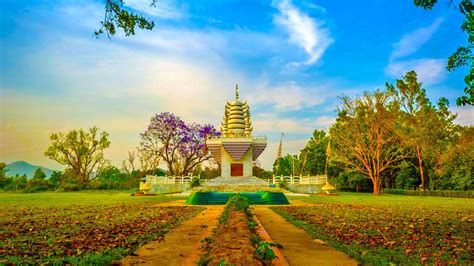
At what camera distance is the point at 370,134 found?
1593 inches

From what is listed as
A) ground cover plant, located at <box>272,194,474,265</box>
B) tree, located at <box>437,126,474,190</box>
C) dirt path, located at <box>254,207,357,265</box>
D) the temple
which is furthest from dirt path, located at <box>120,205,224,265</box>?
the temple

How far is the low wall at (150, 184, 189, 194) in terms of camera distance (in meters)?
34.8

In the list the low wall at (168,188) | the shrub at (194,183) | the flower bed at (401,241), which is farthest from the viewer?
the shrub at (194,183)

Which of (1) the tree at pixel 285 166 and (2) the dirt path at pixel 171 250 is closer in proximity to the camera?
(2) the dirt path at pixel 171 250

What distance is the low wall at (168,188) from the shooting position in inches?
1371

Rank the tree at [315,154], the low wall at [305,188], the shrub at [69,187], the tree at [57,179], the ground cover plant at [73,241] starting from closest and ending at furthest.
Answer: the ground cover plant at [73,241]
the low wall at [305,188]
the shrub at [69,187]
the tree at [57,179]
the tree at [315,154]

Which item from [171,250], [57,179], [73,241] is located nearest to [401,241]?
[171,250]

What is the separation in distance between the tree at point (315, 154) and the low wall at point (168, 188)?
28.0 metres

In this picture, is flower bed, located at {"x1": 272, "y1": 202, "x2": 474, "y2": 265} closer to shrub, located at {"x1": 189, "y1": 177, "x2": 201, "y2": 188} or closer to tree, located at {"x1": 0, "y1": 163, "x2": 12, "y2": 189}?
shrub, located at {"x1": 189, "y1": 177, "x2": 201, "y2": 188}

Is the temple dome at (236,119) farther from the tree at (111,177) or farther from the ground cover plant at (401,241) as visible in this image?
the ground cover plant at (401,241)

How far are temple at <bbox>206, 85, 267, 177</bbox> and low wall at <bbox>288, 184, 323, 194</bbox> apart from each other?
9269 mm

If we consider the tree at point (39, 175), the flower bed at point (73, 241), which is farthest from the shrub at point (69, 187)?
the flower bed at point (73, 241)

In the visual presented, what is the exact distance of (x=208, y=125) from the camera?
51094 mm

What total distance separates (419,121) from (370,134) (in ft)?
19.3
